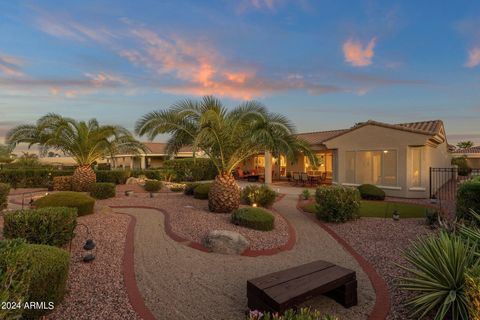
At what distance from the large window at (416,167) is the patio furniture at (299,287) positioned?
1285cm

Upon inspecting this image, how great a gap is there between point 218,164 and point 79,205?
501 centimetres

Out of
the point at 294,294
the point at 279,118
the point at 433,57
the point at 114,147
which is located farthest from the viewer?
the point at 114,147

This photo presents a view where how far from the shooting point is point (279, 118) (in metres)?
9.38

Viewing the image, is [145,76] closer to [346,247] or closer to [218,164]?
[218,164]

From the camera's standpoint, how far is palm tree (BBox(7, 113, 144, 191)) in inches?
543

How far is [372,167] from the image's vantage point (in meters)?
15.4

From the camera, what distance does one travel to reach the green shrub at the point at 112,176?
65.2 ft

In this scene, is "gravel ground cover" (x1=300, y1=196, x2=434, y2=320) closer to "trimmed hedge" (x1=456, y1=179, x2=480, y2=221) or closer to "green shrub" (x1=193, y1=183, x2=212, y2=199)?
"trimmed hedge" (x1=456, y1=179, x2=480, y2=221)

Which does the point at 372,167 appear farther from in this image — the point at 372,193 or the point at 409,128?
the point at 409,128

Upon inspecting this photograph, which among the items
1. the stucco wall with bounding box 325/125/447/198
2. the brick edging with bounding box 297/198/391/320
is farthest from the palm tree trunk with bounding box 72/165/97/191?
the stucco wall with bounding box 325/125/447/198

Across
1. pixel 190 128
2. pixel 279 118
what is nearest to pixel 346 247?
pixel 279 118

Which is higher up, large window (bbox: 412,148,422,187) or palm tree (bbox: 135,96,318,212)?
palm tree (bbox: 135,96,318,212)

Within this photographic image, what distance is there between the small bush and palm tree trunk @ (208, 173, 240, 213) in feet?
4.02

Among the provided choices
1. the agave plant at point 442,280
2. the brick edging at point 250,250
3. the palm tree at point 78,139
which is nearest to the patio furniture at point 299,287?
the agave plant at point 442,280
